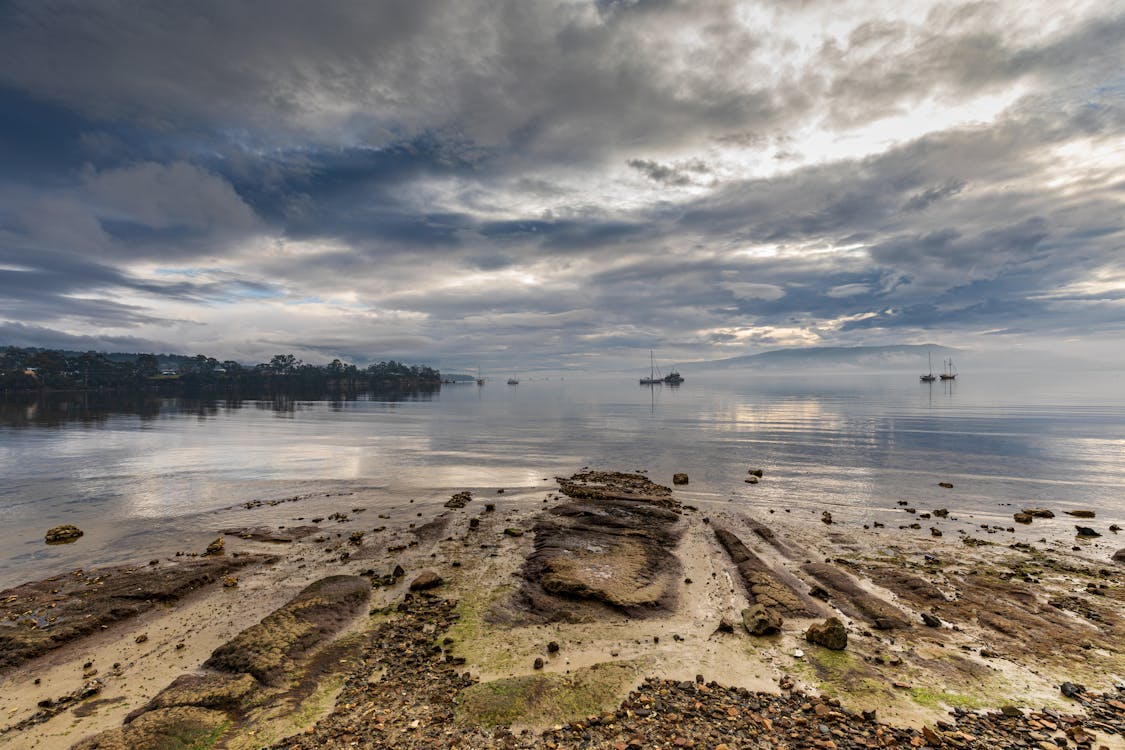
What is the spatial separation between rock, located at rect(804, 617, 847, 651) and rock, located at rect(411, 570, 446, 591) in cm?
1354

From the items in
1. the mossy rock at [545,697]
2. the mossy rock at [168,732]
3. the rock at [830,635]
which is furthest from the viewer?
the rock at [830,635]

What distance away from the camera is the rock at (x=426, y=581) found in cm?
1805

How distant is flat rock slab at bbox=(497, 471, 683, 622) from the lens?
1673 centimetres

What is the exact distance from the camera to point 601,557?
70.3 feet

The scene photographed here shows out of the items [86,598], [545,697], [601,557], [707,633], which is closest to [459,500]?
[601,557]

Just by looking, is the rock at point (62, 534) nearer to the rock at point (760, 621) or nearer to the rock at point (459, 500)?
the rock at point (459, 500)

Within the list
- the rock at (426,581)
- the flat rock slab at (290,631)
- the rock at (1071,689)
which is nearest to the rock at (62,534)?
the flat rock slab at (290,631)

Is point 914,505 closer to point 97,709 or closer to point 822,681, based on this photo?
point 822,681

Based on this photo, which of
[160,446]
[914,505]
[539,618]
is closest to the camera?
[539,618]

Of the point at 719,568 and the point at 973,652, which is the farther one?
the point at 719,568

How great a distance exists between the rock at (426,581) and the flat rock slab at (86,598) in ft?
28.0

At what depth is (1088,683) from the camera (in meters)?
11.9

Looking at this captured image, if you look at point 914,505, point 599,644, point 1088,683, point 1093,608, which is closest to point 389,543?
point 599,644

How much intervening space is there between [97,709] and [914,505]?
138ft
